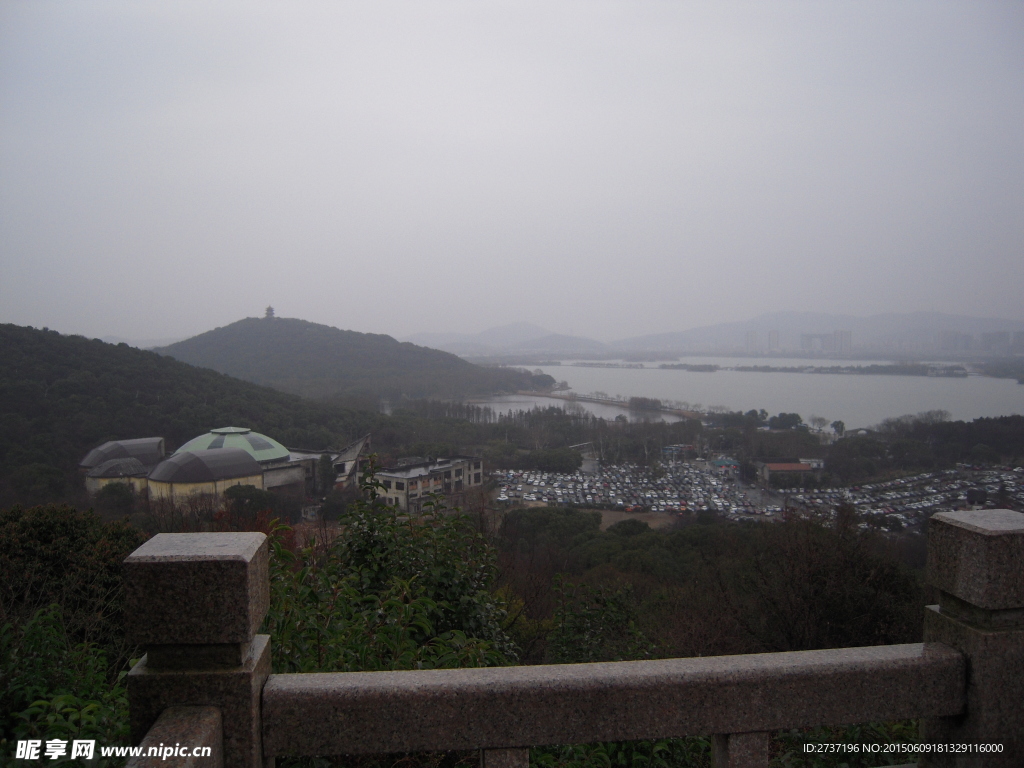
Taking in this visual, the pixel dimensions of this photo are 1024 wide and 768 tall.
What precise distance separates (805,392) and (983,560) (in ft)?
202

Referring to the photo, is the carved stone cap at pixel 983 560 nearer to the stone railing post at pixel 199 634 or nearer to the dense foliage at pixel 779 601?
the stone railing post at pixel 199 634

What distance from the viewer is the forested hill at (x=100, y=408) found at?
20406 mm

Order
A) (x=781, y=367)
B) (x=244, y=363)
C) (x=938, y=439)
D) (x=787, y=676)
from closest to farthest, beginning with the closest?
(x=787, y=676)
(x=938, y=439)
(x=244, y=363)
(x=781, y=367)

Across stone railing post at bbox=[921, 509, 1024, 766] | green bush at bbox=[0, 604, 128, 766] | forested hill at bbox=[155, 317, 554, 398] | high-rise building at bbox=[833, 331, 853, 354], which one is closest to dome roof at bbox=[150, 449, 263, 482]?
green bush at bbox=[0, 604, 128, 766]

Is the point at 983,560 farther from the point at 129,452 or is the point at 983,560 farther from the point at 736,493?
the point at 129,452

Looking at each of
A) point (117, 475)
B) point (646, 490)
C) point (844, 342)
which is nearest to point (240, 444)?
point (117, 475)

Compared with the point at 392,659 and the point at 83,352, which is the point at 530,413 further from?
the point at 392,659

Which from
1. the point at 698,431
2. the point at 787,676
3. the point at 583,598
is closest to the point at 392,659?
the point at 787,676

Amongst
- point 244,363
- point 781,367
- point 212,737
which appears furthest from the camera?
point 781,367

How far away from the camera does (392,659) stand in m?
2.49

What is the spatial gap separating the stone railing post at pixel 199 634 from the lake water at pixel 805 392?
31.4 metres

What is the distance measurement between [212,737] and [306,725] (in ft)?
0.80

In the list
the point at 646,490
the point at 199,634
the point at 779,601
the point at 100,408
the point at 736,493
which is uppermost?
the point at 199,634

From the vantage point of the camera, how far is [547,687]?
160 centimetres
